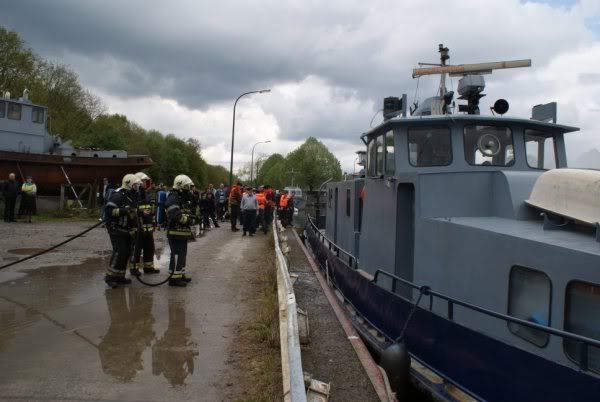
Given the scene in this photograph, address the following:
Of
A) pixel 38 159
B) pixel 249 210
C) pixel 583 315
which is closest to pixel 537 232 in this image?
pixel 583 315

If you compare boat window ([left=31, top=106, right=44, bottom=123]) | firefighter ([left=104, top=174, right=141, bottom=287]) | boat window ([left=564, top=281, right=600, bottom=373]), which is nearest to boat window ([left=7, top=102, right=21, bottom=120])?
boat window ([left=31, top=106, right=44, bottom=123])

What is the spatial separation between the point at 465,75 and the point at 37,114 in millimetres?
22729

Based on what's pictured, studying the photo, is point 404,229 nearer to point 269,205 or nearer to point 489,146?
point 489,146

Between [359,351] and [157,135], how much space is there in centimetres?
8384

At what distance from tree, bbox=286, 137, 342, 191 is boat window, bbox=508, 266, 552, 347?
3071 inches

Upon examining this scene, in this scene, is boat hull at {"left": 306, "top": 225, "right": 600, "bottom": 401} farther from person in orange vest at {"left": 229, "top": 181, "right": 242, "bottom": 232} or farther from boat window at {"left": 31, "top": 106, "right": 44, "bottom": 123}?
boat window at {"left": 31, "top": 106, "right": 44, "bottom": 123}

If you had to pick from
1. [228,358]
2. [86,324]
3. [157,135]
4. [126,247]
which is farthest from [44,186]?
[157,135]

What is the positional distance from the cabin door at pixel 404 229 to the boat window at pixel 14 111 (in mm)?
23128

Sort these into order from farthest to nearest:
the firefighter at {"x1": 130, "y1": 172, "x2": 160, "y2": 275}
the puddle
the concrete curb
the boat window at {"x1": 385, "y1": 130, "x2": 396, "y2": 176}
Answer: the puddle → the firefighter at {"x1": 130, "y1": 172, "x2": 160, "y2": 275} → the boat window at {"x1": 385, "y1": 130, "x2": 396, "y2": 176} → the concrete curb

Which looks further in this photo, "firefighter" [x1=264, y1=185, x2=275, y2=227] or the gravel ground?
"firefighter" [x1=264, y1=185, x2=275, y2=227]

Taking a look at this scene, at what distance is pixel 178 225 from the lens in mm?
8086

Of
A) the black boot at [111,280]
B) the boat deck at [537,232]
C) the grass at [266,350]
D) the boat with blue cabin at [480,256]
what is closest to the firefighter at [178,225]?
the black boot at [111,280]

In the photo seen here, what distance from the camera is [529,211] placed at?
16.9 ft

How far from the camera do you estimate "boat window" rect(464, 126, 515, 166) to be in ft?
22.1
